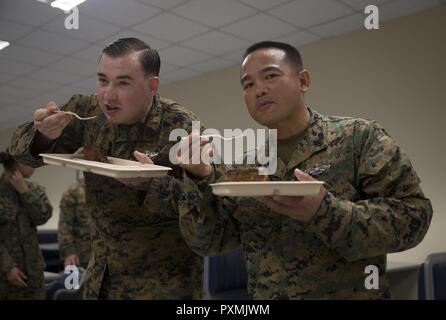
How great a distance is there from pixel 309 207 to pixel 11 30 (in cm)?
175

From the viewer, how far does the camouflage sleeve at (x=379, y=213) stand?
928 millimetres

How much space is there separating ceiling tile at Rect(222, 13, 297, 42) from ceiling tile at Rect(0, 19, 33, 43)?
1353mm

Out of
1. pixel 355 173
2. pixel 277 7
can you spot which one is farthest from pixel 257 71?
pixel 277 7

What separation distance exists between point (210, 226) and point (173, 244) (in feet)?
1.12

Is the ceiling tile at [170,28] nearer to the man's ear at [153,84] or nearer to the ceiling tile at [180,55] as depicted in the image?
the ceiling tile at [180,55]

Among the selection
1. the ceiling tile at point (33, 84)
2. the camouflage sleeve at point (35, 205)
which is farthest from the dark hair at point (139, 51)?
the camouflage sleeve at point (35, 205)

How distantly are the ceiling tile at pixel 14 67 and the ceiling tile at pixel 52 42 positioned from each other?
14cm

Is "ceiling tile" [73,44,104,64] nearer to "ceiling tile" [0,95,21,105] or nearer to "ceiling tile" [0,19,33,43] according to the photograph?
"ceiling tile" [0,19,33,43]

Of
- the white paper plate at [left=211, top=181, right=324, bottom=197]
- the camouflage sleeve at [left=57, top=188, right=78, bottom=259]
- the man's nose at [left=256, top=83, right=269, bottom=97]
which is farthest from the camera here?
the camouflage sleeve at [left=57, top=188, right=78, bottom=259]

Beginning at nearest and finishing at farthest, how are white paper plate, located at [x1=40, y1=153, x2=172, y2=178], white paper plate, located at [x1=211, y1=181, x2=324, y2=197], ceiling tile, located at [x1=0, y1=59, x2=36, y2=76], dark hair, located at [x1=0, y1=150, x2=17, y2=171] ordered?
1. white paper plate, located at [x1=211, y1=181, x2=324, y2=197]
2. white paper plate, located at [x1=40, y1=153, x2=172, y2=178]
3. ceiling tile, located at [x1=0, y1=59, x2=36, y2=76]
4. dark hair, located at [x1=0, y1=150, x2=17, y2=171]

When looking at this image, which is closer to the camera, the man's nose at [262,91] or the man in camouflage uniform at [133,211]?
the man's nose at [262,91]

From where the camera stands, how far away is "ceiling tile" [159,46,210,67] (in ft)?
10.0

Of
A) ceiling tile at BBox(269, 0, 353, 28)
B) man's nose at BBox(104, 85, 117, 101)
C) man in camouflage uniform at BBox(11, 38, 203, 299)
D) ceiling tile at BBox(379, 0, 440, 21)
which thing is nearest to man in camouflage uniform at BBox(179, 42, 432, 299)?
man in camouflage uniform at BBox(11, 38, 203, 299)

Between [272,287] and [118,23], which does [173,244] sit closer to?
[272,287]
